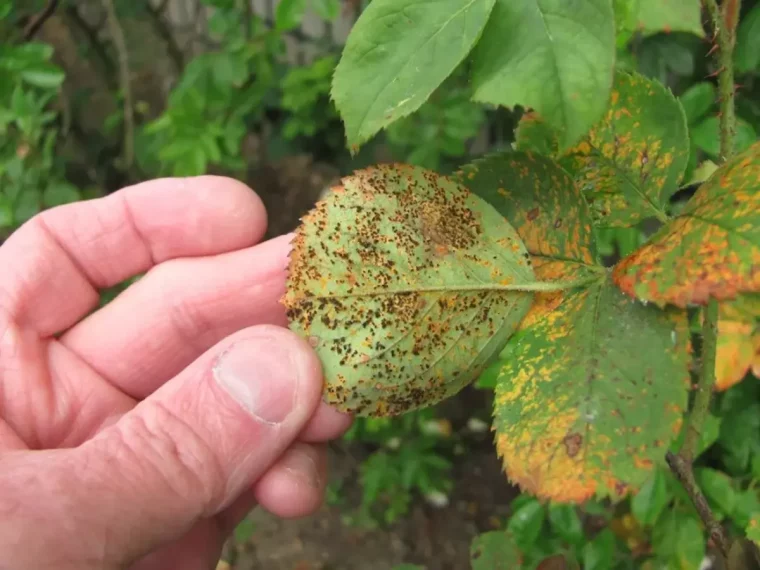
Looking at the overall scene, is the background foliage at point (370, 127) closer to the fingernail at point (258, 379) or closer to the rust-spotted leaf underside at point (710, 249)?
the rust-spotted leaf underside at point (710, 249)

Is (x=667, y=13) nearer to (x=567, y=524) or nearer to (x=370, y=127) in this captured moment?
(x=370, y=127)

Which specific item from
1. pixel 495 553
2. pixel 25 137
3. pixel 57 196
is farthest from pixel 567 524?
pixel 25 137

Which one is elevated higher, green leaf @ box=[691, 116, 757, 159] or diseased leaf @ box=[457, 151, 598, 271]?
diseased leaf @ box=[457, 151, 598, 271]

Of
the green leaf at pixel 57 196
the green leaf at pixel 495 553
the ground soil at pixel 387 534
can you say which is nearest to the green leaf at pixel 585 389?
the green leaf at pixel 495 553

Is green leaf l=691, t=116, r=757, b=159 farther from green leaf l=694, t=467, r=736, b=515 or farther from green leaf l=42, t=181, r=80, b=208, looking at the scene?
green leaf l=42, t=181, r=80, b=208

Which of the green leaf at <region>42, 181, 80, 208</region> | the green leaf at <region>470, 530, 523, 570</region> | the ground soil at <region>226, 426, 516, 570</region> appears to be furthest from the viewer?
the ground soil at <region>226, 426, 516, 570</region>

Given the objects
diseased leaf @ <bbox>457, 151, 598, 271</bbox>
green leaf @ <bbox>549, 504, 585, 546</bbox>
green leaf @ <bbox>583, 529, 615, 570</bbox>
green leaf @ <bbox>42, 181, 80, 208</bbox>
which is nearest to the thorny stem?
diseased leaf @ <bbox>457, 151, 598, 271</bbox>

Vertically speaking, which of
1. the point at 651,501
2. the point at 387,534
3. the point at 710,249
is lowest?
the point at 387,534
